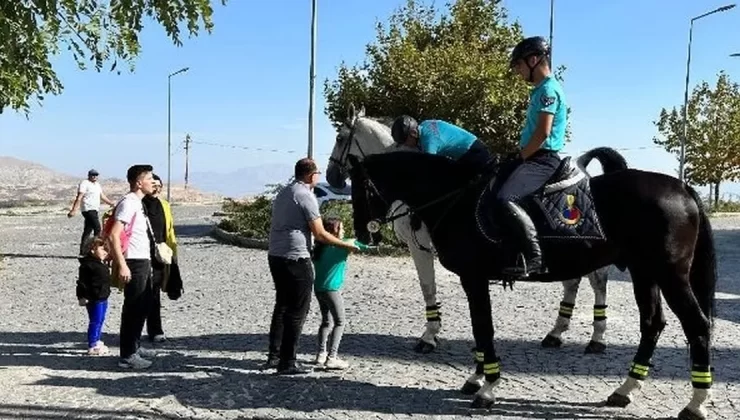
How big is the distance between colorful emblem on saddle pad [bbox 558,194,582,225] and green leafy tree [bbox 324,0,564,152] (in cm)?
1480

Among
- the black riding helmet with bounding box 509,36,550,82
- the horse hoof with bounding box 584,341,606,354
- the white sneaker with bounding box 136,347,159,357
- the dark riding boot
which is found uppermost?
the black riding helmet with bounding box 509,36,550,82

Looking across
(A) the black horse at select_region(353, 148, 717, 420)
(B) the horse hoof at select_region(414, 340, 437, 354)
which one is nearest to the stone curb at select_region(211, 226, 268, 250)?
(B) the horse hoof at select_region(414, 340, 437, 354)

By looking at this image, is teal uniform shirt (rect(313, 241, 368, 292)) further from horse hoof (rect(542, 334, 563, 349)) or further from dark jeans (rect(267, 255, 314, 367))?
horse hoof (rect(542, 334, 563, 349))

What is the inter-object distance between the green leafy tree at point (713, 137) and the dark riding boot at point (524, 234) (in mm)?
38723

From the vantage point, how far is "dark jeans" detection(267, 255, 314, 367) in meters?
6.61

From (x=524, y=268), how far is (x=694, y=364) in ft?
4.88

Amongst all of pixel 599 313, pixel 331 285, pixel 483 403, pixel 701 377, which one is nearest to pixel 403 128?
pixel 331 285

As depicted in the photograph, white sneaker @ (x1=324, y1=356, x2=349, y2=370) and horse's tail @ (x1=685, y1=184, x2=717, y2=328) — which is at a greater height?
horse's tail @ (x1=685, y1=184, x2=717, y2=328)

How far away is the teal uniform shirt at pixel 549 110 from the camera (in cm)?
549

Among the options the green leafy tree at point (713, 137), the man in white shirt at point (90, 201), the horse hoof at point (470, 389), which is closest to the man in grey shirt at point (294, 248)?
the horse hoof at point (470, 389)

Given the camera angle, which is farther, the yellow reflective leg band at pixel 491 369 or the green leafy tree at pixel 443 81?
the green leafy tree at pixel 443 81

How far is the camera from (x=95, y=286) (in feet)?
24.2

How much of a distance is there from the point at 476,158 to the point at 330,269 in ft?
5.69

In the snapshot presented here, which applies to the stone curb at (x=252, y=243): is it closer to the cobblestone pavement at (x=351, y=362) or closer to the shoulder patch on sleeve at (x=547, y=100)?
the cobblestone pavement at (x=351, y=362)
